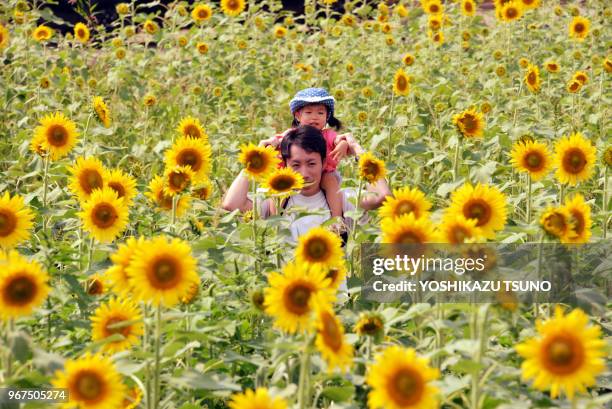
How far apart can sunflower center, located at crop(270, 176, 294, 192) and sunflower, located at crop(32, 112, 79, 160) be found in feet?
2.82

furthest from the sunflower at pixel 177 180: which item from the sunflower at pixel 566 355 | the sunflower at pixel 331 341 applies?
the sunflower at pixel 566 355

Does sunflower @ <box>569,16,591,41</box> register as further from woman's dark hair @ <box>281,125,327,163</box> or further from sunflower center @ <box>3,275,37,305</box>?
sunflower center @ <box>3,275,37,305</box>

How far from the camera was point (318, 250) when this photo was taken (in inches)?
85.0

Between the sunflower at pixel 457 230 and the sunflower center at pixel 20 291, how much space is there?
92 centimetres

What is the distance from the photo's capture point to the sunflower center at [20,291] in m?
1.87

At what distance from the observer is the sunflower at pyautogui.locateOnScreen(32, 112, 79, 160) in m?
3.14

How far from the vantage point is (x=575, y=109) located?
573 centimetres

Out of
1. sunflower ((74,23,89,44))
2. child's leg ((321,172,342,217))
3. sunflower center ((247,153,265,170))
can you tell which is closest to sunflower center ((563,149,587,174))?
sunflower center ((247,153,265,170))

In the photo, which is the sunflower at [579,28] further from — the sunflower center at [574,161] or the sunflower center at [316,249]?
the sunflower center at [316,249]

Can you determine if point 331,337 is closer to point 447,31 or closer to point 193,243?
point 193,243

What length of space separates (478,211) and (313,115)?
2.23 m

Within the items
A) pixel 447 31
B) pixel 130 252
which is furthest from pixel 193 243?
pixel 447 31

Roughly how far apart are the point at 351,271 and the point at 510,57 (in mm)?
4320

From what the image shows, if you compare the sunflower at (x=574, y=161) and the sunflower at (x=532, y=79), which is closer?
the sunflower at (x=574, y=161)
